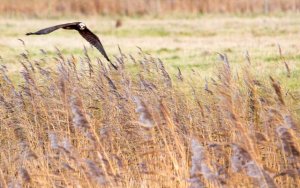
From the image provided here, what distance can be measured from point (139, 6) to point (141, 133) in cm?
2477

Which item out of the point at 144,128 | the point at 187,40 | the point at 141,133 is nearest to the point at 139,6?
the point at 187,40

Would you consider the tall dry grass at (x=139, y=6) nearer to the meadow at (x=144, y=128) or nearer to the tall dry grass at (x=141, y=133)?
the meadow at (x=144, y=128)

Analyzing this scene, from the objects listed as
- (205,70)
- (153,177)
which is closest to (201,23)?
(205,70)

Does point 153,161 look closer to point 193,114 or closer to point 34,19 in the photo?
point 193,114

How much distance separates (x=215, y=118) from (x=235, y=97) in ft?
2.04

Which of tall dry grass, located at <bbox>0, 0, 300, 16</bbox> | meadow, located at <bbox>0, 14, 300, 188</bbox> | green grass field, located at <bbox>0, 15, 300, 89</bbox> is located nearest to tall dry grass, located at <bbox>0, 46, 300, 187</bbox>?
meadow, located at <bbox>0, 14, 300, 188</bbox>

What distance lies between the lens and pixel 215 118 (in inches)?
292

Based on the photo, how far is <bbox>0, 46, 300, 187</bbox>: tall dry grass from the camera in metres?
5.51

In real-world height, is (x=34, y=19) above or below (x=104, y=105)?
below

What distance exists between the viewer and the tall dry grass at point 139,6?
2988 cm

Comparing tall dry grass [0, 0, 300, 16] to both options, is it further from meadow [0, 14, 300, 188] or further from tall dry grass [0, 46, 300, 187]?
tall dry grass [0, 46, 300, 187]

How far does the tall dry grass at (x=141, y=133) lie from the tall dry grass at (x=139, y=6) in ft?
70.2

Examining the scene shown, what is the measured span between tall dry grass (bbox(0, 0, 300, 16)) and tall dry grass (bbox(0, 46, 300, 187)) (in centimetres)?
2140

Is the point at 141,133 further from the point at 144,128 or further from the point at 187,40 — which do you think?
the point at 187,40
